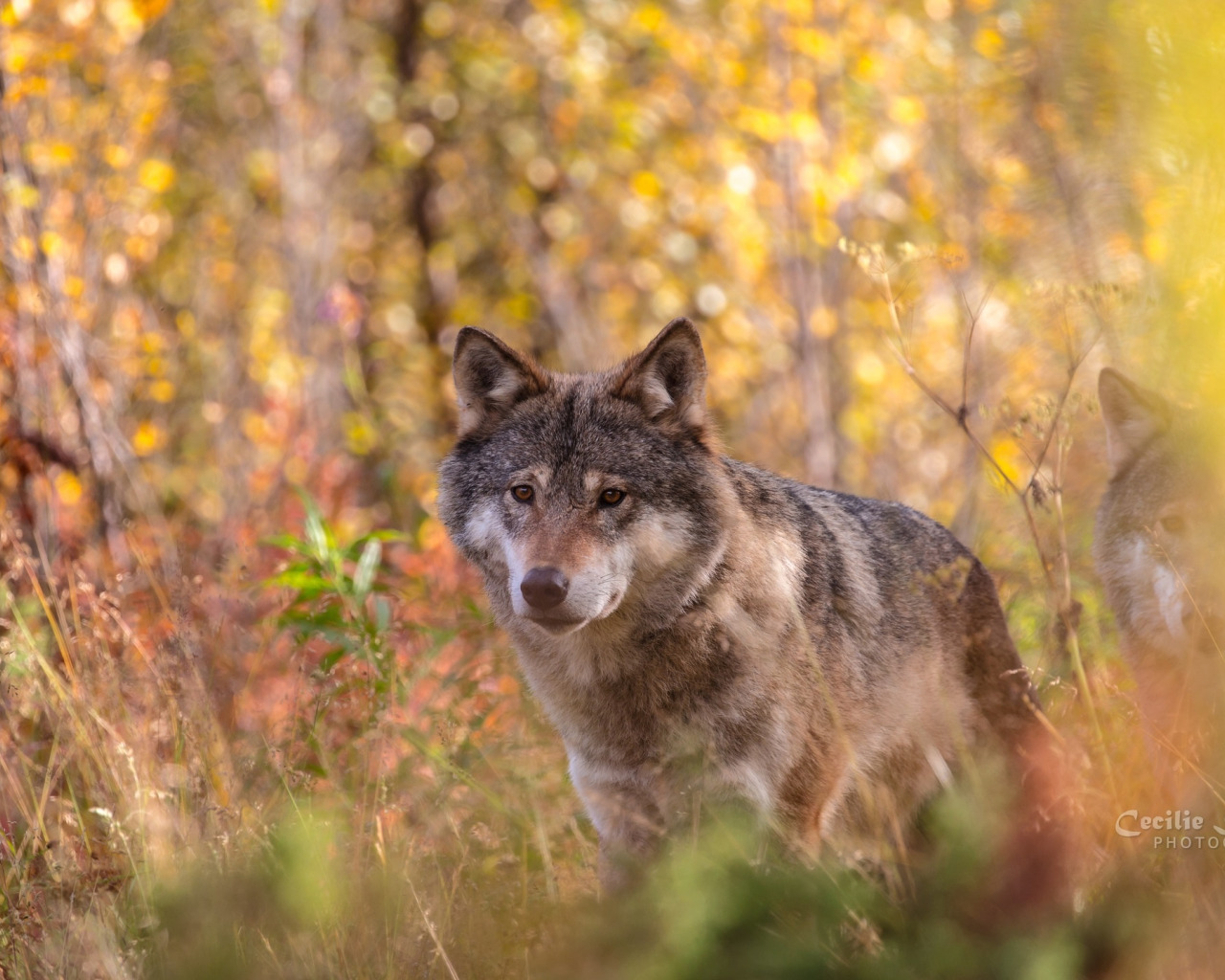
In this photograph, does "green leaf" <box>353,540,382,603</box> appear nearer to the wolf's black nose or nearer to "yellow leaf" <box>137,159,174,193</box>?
the wolf's black nose

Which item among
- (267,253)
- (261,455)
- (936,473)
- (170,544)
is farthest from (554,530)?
(267,253)

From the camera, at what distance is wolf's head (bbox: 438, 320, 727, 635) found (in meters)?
3.67

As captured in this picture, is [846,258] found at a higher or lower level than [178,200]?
A: lower

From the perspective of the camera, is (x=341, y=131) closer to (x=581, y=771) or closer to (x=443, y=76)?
(x=443, y=76)

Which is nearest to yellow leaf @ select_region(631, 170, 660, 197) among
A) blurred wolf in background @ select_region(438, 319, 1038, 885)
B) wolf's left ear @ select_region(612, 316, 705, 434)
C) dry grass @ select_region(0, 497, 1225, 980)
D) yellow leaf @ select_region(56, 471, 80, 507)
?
dry grass @ select_region(0, 497, 1225, 980)

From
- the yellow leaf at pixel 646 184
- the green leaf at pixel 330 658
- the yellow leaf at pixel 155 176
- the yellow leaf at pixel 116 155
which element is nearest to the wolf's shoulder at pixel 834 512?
the green leaf at pixel 330 658

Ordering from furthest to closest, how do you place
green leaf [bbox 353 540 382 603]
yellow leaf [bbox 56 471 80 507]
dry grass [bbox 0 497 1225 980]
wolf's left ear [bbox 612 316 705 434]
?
1. yellow leaf [bbox 56 471 80 507]
2. green leaf [bbox 353 540 382 603]
3. wolf's left ear [bbox 612 316 705 434]
4. dry grass [bbox 0 497 1225 980]

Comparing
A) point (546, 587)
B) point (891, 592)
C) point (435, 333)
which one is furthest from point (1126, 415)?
point (435, 333)

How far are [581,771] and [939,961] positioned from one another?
1935 mm

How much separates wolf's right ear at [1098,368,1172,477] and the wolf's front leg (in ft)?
7.35

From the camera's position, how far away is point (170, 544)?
6965 millimetres

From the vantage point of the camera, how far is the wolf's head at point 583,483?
367 centimetres

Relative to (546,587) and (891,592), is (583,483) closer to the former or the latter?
(546,587)

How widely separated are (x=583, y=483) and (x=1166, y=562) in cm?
205
